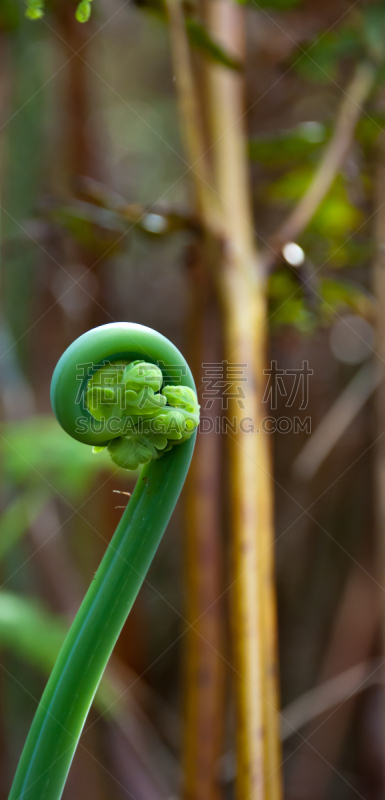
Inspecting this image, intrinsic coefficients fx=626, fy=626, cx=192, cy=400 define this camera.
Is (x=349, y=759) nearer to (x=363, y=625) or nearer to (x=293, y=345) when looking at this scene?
(x=363, y=625)

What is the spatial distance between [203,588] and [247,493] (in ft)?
0.69

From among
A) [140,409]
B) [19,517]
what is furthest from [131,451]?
[19,517]

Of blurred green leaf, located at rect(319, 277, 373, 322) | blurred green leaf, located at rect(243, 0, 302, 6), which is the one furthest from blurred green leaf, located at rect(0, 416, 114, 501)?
blurred green leaf, located at rect(243, 0, 302, 6)

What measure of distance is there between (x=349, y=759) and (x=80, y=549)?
32.9 inches

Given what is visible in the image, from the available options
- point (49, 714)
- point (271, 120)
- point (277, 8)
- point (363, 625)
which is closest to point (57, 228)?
point (277, 8)

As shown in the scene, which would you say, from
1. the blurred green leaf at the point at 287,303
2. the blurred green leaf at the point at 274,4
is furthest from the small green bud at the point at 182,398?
the blurred green leaf at the point at 274,4

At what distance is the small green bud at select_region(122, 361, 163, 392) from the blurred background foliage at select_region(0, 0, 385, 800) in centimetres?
41

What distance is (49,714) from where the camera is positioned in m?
0.26

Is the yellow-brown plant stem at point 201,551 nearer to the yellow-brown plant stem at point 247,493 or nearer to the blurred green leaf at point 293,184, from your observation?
the yellow-brown plant stem at point 247,493

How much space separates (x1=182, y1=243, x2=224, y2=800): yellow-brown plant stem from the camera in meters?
0.76

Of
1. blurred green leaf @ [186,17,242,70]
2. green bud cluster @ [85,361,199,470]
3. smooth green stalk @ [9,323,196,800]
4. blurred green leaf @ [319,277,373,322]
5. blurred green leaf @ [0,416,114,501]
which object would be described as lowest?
smooth green stalk @ [9,323,196,800]

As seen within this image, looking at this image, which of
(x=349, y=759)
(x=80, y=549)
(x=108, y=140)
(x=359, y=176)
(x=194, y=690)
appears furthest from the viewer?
(x=108, y=140)

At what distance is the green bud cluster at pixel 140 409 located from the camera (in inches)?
11.3

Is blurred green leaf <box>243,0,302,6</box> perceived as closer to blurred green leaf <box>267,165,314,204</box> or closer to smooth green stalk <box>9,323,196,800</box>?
blurred green leaf <box>267,165,314,204</box>
